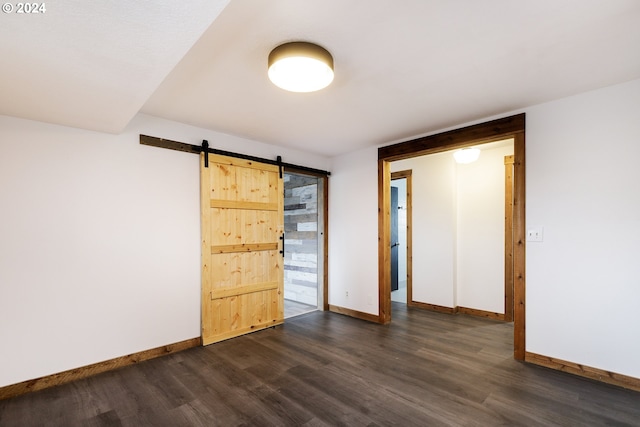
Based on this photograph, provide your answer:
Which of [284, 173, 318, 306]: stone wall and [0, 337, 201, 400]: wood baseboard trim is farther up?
[284, 173, 318, 306]: stone wall

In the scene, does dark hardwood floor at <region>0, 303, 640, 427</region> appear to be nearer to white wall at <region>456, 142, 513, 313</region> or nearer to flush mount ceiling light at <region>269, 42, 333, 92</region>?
white wall at <region>456, 142, 513, 313</region>

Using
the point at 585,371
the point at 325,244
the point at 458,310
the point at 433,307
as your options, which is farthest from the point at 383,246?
the point at 585,371

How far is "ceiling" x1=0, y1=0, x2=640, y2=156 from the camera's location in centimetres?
141

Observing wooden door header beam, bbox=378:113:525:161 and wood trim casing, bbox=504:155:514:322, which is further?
wood trim casing, bbox=504:155:514:322

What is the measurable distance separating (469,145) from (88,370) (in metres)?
4.38

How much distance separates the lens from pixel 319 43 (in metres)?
1.84

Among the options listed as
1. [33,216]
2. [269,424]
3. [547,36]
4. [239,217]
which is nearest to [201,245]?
[239,217]

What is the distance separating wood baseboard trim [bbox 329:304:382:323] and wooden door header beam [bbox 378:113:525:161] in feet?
7.35

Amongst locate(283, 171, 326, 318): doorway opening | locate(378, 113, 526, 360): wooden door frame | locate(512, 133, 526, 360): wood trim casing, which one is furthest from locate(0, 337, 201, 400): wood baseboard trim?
locate(512, 133, 526, 360): wood trim casing

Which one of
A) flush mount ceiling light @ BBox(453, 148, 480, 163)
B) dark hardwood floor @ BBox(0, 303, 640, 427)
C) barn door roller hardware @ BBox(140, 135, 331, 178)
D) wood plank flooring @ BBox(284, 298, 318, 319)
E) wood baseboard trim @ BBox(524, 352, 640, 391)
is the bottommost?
wood plank flooring @ BBox(284, 298, 318, 319)

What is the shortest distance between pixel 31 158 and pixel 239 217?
76.0 inches

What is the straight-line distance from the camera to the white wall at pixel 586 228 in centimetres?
238

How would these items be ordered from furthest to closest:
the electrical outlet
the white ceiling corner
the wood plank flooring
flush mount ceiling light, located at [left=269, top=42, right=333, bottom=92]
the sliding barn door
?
the wood plank flooring
the sliding barn door
the electrical outlet
flush mount ceiling light, located at [left=269, top=42, right=333, bottom=92]
the white ceiling corner

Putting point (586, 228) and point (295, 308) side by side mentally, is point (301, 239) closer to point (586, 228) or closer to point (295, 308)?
point (295, 308)
